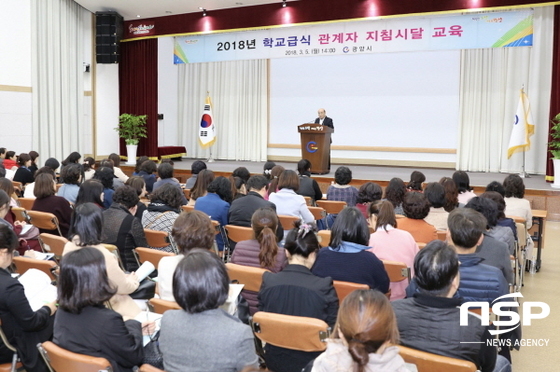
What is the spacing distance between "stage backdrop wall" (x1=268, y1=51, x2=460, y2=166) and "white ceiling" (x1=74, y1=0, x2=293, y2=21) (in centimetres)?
217

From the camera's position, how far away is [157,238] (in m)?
4.15

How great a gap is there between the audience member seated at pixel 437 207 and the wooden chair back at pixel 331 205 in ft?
4.25

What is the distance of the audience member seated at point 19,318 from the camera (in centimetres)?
240

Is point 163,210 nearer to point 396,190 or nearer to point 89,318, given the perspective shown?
point 396,190

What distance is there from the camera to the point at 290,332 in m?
2.32

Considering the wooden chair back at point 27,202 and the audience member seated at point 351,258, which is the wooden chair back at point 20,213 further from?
the audience member seated at point 351,258

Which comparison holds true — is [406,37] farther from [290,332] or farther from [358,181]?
[290,332]

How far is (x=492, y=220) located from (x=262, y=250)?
1.87m

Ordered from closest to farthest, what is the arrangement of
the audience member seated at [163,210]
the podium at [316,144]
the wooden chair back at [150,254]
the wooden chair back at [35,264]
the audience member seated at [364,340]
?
the audience member seated at [364,340], the wooden chair back at [35,264], the wooden chair back at [150,254], the audience member seated at [163,210], the podium at [316,144]

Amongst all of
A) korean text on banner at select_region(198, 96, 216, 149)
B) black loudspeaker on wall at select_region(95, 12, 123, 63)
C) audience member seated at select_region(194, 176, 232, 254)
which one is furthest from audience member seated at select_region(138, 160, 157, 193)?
black loudspeaker on wall at select_region(95, 12, 123, 63)

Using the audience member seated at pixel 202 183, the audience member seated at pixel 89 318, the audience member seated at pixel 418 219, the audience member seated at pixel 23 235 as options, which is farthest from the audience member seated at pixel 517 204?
→ the audience member seated at pixel 23 235

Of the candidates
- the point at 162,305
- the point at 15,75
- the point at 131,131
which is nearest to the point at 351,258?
the point at 162,305

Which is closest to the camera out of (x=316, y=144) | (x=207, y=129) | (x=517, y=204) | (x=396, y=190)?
(x=396, y=190)

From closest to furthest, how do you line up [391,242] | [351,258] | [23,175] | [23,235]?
[351,258] < [391,242] < [23,235] < [23,175]
